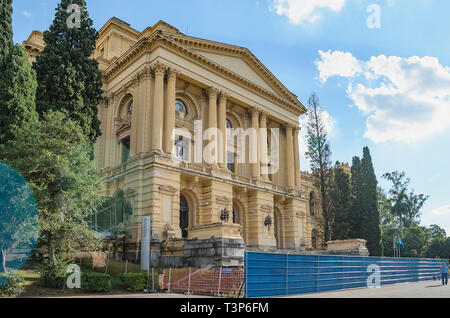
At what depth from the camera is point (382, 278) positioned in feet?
76.5

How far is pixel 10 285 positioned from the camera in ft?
47.4

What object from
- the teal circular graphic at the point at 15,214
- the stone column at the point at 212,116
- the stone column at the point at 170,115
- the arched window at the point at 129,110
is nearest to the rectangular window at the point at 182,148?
the stone column at the point at 212,116

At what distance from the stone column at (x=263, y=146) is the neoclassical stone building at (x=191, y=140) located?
0.35 ft

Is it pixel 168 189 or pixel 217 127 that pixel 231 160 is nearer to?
pixel 217 127

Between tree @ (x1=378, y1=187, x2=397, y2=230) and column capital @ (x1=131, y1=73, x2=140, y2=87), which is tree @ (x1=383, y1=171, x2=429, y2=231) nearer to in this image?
tree @ (x1=378, y1=187, x2=397, y2=230)

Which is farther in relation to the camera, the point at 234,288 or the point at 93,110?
the point at 93,110

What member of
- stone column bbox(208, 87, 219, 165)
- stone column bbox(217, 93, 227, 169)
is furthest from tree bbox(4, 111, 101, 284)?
stone column bbox(217, 93, 227, 169)

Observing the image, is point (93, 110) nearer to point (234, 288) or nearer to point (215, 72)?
point (215, 72)

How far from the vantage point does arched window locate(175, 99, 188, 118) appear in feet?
111

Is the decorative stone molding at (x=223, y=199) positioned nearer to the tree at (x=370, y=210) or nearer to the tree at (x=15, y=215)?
the tree at (x=15, y=215)

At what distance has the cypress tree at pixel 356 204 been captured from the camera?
42188 mm

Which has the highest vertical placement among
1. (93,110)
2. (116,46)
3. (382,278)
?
(116,46)
